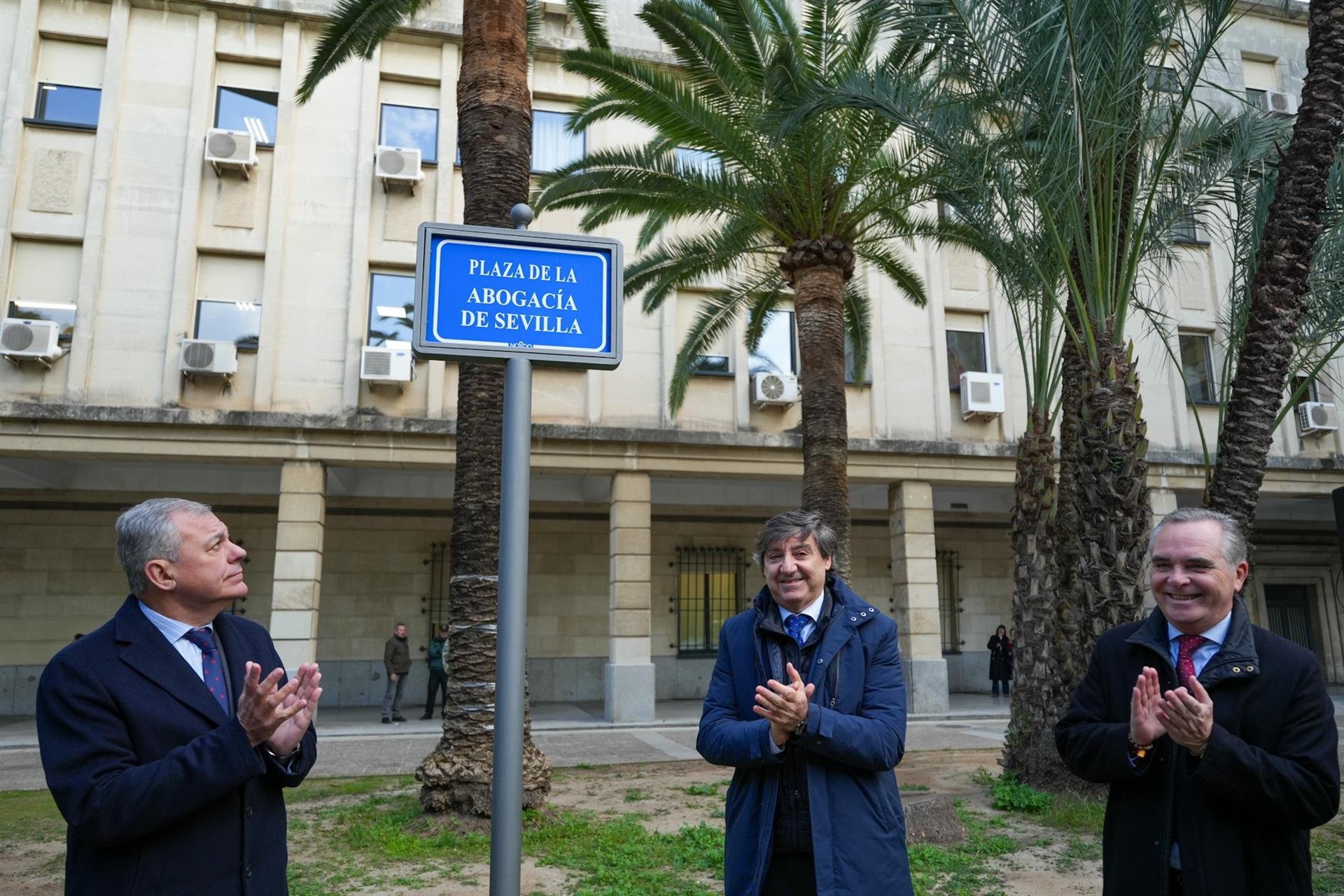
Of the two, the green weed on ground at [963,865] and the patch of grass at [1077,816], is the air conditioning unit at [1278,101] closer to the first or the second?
the patch of grass at [1077,816]

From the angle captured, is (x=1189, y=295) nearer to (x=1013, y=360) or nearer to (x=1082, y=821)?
(x=1013, y=360)

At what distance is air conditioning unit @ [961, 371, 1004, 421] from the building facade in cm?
39

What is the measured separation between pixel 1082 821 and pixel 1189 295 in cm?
1564

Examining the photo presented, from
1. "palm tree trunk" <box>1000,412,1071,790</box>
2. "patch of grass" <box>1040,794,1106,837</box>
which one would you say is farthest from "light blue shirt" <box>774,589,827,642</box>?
"palm tree trunk" <box>1000,412,1071,790</box>

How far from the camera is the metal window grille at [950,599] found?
21.9 metres

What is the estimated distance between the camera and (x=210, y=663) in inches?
110

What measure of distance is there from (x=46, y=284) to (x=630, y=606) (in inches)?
439

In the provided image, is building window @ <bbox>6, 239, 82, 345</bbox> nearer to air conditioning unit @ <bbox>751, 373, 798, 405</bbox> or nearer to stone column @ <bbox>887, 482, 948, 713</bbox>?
air conditioning unit @ <bbox>751, 373, 798, 405</bbox>

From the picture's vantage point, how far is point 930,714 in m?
17.0

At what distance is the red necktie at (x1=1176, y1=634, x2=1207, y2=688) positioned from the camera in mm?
2814

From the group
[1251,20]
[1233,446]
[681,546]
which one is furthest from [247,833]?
[1251,20]

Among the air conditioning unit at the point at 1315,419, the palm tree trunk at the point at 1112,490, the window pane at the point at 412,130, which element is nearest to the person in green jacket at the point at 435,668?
the window pane at the point at 412,130

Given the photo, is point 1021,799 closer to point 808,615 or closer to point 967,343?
point 808,615

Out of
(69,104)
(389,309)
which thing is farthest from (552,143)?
(69,104)
